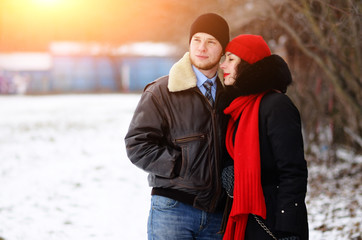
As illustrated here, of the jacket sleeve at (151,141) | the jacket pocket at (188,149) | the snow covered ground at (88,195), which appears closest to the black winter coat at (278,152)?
the jacket pocket at (188,149)

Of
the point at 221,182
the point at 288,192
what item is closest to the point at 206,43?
the point at 221,182

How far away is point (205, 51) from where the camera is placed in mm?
2666

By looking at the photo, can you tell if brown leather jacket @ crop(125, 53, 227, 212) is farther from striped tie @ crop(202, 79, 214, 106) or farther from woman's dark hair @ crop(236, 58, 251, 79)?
woman's dark hair @ crop(236, 58, 251, 79)

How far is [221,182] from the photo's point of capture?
256cm

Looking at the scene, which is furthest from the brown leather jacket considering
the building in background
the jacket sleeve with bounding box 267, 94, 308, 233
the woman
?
the building in background

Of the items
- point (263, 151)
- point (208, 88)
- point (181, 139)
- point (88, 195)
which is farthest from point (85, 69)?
point (263, 151)

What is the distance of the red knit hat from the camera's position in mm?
2500

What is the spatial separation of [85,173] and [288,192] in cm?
751

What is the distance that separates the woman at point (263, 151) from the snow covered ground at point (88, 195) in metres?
3.16

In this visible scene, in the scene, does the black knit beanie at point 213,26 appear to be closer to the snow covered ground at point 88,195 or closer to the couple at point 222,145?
the couple at point 222,145

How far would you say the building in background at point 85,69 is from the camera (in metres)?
50.9

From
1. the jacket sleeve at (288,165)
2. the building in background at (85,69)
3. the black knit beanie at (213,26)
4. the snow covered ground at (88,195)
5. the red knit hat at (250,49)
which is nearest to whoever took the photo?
the jacket sleeve at (288,165)

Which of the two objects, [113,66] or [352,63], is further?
[113,66]

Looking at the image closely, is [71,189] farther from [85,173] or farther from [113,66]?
[113,66]
